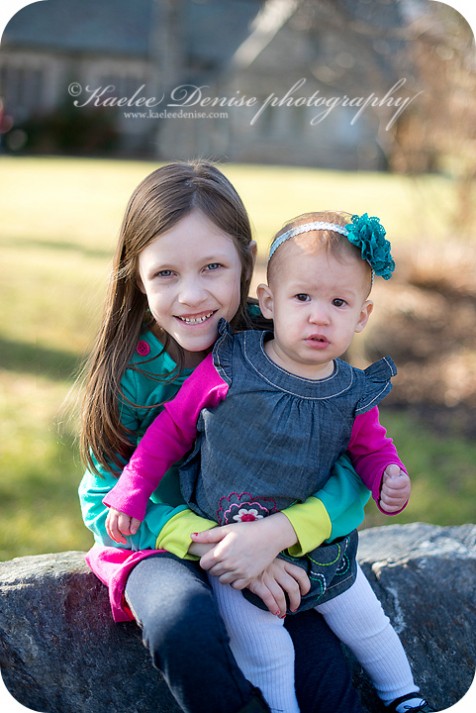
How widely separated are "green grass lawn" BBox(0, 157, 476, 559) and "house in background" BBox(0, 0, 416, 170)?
1.94 ft

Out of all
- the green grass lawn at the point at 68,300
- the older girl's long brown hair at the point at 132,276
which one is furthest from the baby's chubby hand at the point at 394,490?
the green grass lawn at the point at 68,300

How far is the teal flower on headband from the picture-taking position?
1723mm

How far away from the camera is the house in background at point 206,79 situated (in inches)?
130

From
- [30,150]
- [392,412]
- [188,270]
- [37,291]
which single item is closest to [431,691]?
[188,270]

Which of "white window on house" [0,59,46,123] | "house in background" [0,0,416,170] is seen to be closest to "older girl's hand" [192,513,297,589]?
"house in background" [0,0,416,170]

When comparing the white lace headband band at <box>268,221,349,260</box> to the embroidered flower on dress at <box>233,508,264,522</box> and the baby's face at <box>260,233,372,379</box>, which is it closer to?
the baby's face at <box>260,233,372,379</box>

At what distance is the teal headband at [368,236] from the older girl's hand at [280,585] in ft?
2.33

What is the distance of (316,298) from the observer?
5.80 feet

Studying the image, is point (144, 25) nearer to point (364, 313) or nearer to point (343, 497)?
point (364, 313)

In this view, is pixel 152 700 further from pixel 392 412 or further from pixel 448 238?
pixel 448 238

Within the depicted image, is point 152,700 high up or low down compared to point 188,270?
down

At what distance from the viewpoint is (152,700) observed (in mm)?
1979

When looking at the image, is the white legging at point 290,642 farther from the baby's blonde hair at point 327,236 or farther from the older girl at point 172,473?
the baby's blonde hair at point 327,236

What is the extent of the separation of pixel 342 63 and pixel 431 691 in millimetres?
7161
